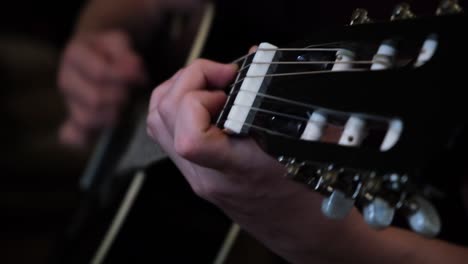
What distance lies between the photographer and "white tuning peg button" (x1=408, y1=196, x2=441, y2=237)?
1.32 ft

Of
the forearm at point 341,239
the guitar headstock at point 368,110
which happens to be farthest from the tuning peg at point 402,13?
the forearm at point 341,239

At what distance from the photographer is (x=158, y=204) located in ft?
3.18

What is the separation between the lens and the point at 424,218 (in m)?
0.40

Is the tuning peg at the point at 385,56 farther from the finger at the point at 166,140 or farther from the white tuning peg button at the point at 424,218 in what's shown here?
the finger at the point at 166,140

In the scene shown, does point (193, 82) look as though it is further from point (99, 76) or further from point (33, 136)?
point (33, 136)

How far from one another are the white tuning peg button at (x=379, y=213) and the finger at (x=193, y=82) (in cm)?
24

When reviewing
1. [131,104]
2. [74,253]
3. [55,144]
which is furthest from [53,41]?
[74,253]

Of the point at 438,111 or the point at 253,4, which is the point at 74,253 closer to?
the point at 253,4

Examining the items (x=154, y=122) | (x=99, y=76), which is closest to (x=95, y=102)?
(x=99, y=76)

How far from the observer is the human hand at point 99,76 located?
4.08 ft

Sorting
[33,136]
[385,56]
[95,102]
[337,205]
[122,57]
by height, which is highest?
[385,56]

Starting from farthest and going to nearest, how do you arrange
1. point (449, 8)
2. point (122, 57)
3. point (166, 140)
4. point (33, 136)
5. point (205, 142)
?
point (33, 136), point (122, 57), point (166, 140), point (205, 142), point (449, 8)

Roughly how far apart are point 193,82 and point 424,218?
29 centimetres

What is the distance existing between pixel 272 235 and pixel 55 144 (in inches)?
54.1
